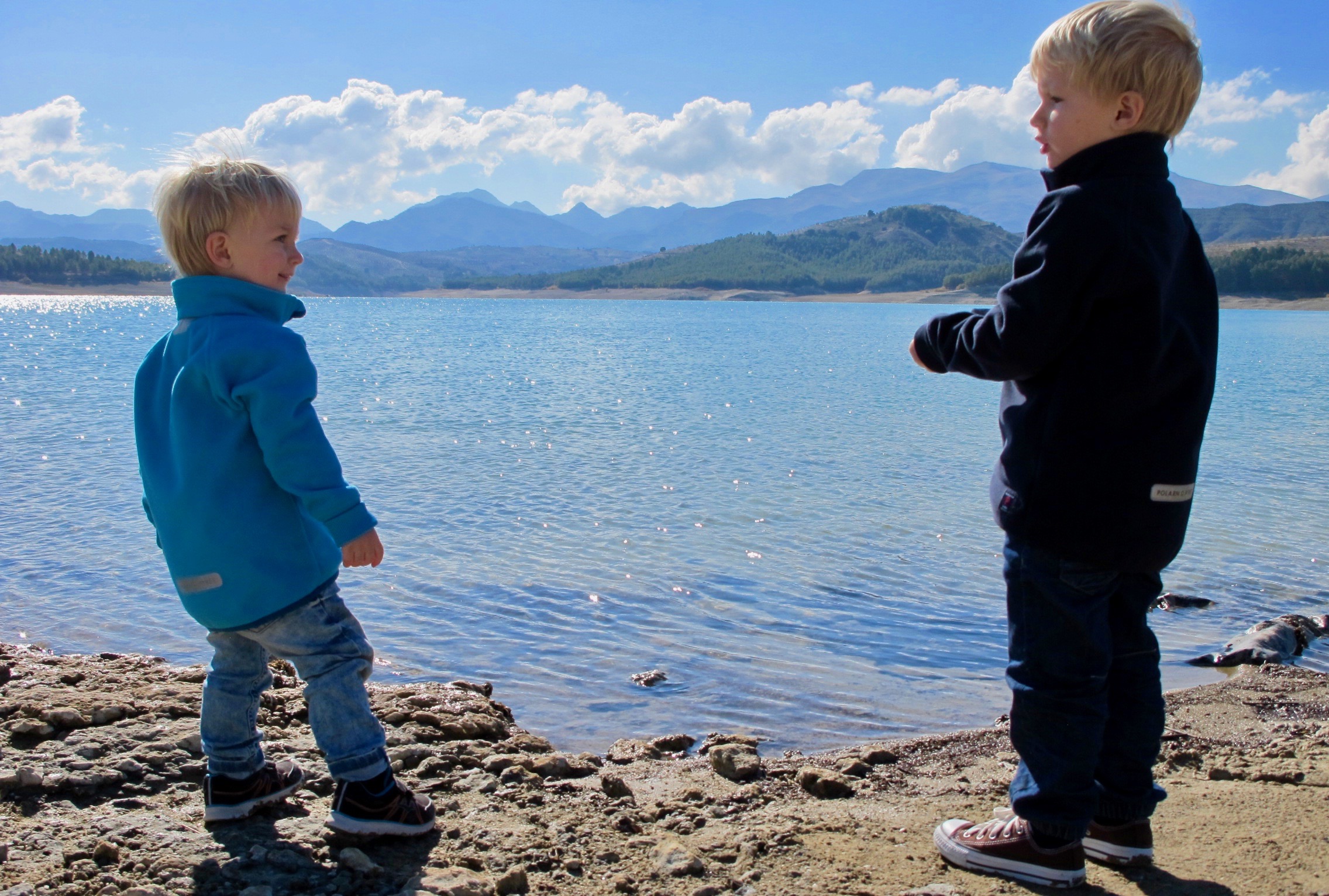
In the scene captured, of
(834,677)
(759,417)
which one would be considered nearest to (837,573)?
(834,677)

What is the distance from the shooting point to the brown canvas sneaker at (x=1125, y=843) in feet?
8.16

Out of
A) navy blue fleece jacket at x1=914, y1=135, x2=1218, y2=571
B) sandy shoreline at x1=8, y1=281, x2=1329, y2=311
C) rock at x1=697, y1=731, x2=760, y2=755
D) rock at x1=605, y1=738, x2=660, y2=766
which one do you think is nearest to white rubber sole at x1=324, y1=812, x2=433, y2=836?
rock at x1=605, y1=738, x2=660, y2=766

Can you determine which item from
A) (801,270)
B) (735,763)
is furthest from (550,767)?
(801,270)

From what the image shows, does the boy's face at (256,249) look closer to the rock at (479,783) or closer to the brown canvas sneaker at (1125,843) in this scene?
the rock at (479,783)

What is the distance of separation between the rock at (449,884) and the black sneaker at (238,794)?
548 mm

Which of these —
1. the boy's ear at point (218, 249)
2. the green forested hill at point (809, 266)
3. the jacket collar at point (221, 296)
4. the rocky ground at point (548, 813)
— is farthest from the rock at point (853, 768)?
the green forested hill at point (809, 266)

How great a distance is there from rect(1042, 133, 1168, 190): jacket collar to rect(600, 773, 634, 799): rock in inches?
86.4

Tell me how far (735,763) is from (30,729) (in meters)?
2.35

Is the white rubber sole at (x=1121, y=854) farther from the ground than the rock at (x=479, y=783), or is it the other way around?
the white rubber sole at (x=1121, y=854)

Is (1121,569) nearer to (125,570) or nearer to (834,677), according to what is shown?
(834,677)

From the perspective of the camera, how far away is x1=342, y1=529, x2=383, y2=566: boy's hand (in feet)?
7.71

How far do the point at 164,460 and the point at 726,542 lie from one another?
6639 millimetres

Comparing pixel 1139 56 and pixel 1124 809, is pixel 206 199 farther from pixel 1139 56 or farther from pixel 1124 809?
pixel 1124 809

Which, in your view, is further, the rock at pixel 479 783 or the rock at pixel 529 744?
the rock at pixel 529 744
